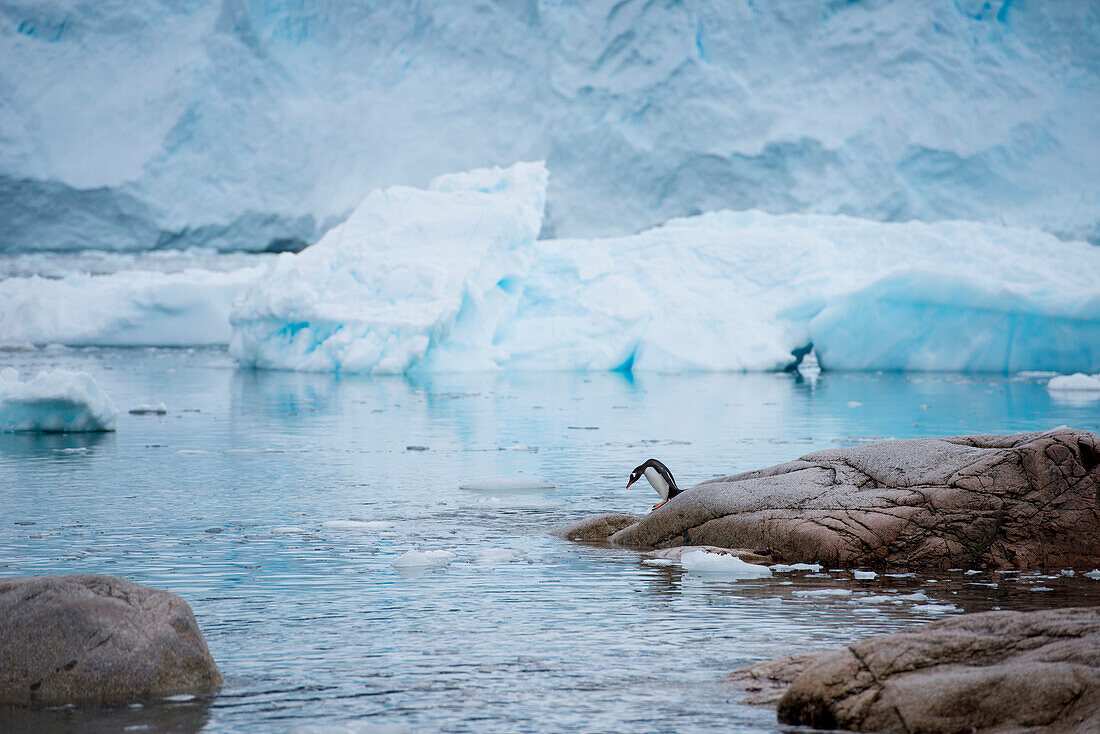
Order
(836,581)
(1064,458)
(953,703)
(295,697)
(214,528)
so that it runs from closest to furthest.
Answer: (953,703) → (295,697) → (836,581) → (1064,458) → (214,528)

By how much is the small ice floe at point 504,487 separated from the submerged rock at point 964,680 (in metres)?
4.09

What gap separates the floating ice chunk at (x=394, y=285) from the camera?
17234mm

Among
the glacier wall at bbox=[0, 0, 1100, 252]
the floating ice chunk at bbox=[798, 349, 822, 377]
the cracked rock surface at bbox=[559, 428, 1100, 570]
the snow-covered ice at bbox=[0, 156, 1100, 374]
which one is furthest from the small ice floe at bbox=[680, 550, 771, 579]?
the glacier wall at bbox=[0, 0, 1100, 252]

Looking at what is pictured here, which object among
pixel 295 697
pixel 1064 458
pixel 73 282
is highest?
pixel 73 282

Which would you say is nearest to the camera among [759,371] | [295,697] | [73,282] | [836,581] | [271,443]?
[295,697]

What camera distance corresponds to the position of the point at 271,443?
365 inches

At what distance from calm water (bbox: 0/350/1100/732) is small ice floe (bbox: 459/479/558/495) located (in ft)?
0.23

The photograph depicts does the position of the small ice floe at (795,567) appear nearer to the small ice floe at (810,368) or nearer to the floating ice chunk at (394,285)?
the floating ice chunk at (394,285)

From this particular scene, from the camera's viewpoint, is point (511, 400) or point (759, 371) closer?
point (511, 400)

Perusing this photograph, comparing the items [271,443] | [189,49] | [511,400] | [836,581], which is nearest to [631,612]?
[836,581]

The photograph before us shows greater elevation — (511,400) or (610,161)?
(610,161)

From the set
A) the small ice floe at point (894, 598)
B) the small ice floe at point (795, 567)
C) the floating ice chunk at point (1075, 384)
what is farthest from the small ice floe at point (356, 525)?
the floating ice chunk at point (1075, 384)

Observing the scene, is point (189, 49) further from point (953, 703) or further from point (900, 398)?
point (953, 703)

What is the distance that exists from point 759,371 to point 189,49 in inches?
666
